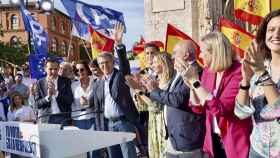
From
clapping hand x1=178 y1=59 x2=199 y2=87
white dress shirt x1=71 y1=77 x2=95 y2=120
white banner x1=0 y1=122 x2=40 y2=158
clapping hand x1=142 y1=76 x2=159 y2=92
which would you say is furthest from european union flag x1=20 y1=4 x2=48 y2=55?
→ clapping hand x1=178 y1=59 x2=199 y2=87

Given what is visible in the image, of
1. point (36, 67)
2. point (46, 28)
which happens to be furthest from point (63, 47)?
point (36, 67)

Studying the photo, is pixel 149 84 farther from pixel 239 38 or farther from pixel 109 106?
pixel 239 38

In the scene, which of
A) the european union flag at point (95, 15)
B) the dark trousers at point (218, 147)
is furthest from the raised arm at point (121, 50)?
the european union flag at point (95, 15)

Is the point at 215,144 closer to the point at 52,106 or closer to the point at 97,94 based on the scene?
the point at 97,94

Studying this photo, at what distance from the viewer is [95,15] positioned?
1362 cm

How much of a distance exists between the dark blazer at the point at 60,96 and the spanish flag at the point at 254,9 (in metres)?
2.82

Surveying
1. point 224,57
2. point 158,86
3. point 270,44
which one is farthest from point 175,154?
point 270,44

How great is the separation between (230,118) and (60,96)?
4120 millimetres

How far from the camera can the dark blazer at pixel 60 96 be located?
7984 millimetres

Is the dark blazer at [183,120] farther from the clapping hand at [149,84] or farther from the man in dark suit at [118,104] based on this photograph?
the man in dark suit at [118,104]

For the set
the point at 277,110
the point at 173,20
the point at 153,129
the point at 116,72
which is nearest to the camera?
the point at 277,110

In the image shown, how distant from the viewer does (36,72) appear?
12.8m

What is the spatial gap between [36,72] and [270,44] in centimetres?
975

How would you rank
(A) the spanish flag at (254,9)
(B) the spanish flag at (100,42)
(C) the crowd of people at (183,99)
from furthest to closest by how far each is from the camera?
(B) the spanish flag at (100,42) → (A) the spanish flag at (254,9) → (C) the crowd of people at (183,99)
